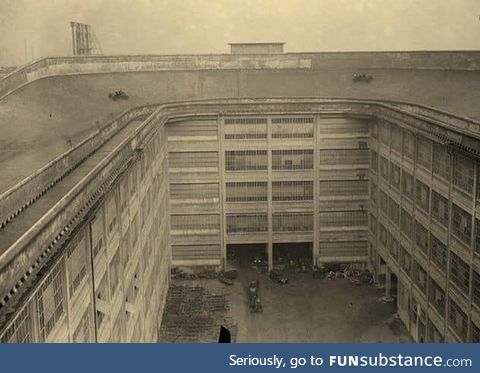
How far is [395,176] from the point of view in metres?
36.4

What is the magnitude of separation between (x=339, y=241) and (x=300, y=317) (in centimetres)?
855

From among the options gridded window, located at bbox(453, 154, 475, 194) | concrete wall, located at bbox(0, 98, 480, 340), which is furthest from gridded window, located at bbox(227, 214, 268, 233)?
gridded window, located at bbox(453, 154, 475, 194)

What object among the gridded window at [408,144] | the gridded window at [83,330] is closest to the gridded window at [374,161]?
the gridded window at [408,144]

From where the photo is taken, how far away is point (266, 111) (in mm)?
41312

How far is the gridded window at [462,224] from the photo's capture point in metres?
26.3

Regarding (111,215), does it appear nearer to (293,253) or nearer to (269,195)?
(269,195)

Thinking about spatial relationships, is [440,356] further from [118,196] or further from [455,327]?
[455,327]

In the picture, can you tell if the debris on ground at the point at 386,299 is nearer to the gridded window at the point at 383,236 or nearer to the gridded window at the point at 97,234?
the gridded window at the point at 383,236

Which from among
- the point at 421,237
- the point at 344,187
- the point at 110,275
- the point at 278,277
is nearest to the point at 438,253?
the point at 421,237

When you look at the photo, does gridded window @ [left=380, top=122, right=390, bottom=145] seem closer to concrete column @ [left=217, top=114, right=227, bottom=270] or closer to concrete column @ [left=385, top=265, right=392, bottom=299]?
concrete column @ [left=385, top=265, right=392, bottom=299]

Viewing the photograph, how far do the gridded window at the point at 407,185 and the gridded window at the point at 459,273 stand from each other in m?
6.49

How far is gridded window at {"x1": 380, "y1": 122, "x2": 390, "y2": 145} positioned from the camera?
124 ft

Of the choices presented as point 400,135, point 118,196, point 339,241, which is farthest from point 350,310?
point 118,196

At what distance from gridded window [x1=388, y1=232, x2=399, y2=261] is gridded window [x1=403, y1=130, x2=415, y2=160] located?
5.06m
